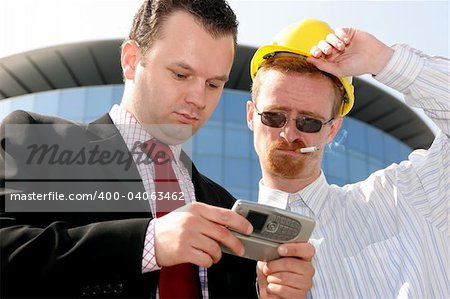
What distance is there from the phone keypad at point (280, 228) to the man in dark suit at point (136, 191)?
0.08m

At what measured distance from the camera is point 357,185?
3691 millimetres

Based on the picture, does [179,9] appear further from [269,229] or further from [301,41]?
[269,229]

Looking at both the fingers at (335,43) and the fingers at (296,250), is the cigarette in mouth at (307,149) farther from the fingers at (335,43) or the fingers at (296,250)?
the fingers at (296,250)

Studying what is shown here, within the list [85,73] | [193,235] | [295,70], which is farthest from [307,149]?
[85,73]

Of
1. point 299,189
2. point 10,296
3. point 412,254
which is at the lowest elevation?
point 10,296

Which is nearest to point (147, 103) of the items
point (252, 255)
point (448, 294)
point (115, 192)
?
point (115, 192)

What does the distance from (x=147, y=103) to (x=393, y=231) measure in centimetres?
160

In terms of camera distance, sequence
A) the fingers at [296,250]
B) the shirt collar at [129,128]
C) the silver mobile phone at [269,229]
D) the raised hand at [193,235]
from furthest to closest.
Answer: the shirt collar at [129,128] → the fingers at [296,250] → the silver mobile phone at [269,229] → the raised hand at [193,235]

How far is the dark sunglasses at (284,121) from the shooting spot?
3.65 metres

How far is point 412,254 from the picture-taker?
10.4 ft

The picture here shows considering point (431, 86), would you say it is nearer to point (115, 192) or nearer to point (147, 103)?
point (147, 103)

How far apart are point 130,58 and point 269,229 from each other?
1.24 metres

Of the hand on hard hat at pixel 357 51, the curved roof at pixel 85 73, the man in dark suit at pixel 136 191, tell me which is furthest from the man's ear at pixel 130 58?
the curved roof at pixel 85 73

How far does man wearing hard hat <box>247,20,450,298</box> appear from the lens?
318 cm
